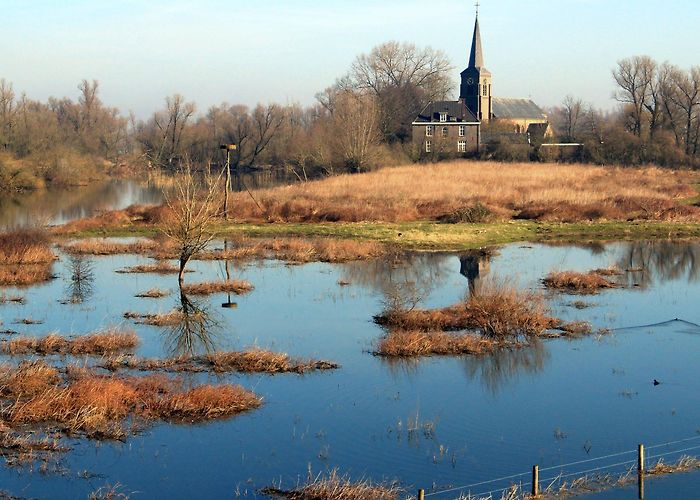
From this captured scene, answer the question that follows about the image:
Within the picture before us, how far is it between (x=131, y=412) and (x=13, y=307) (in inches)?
360

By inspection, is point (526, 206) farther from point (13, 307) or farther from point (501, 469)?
point (501, 469)

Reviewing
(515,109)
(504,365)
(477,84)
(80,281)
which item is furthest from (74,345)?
(515,109)

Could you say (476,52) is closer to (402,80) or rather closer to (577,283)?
(402,80)

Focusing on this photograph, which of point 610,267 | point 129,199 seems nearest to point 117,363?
point 610,267

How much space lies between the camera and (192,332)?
18.2 m

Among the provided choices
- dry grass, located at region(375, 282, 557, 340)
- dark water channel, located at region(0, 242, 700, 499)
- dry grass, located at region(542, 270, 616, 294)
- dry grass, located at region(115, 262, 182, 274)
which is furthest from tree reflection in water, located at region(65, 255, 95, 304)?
dry grass, located at region(542, 270, 616, 294)

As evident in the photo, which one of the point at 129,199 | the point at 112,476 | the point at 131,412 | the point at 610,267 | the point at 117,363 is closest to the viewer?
the point at 112,476

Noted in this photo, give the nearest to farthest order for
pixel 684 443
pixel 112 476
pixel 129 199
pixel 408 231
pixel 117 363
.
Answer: pixel 112 476 < pixel 684 443 < pixel 117 363 < pixel 408 231 < pixel 129 199

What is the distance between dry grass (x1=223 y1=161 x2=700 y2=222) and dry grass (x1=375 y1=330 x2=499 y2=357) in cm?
1928

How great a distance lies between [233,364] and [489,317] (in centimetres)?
576

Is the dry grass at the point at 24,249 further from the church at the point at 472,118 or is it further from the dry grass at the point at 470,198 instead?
the church at the point at 472,118

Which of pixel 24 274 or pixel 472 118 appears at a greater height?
pixel 472 118

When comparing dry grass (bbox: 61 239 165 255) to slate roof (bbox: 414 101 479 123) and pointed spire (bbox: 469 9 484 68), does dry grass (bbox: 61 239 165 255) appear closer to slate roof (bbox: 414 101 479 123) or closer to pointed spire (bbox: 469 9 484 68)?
slate roof (bbox: 414 101 479 123)

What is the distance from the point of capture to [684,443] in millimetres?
11859
